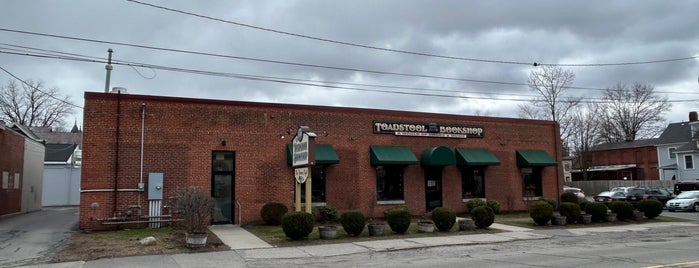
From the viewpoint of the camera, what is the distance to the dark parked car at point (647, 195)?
37625 millimetres

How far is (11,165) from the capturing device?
2864 cm

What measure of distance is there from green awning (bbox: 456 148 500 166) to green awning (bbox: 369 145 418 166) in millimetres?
2790

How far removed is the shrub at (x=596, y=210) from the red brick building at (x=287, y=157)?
471cm

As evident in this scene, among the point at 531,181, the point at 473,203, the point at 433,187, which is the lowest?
the point at 473,203

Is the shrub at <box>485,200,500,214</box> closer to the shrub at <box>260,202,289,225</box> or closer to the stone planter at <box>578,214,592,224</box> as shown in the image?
the stone planter at <box>578,214,592,224</box>

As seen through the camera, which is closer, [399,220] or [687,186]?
[399,220]

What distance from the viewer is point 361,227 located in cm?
1758

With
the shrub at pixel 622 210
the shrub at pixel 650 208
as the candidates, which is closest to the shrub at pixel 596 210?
the shrub at pixel 622 210

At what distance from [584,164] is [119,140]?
62966 mm

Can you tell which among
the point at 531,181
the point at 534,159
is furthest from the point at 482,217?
the point at 531,181

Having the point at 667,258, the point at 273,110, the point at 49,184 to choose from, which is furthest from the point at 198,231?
the point at 49,184

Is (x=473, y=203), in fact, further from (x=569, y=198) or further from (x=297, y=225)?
(x=297, y=225)

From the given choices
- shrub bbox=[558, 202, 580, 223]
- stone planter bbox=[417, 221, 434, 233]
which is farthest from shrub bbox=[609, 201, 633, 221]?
stone planter bbox=[417, 221, 434, 233]

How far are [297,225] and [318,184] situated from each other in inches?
275
